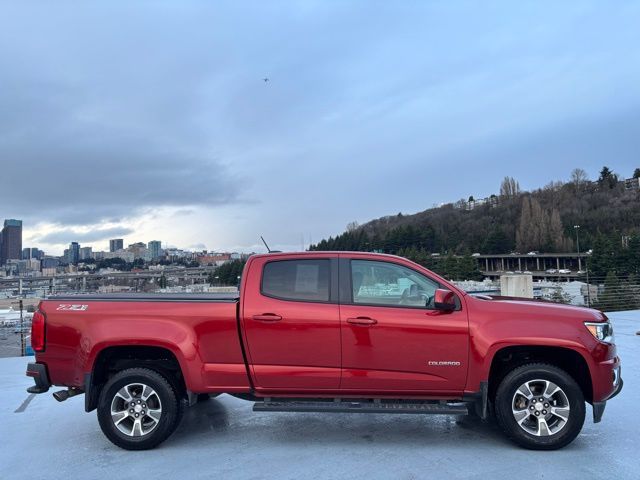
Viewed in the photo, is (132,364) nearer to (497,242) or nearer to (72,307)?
(72,307)

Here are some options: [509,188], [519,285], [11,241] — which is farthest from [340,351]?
[509,188]

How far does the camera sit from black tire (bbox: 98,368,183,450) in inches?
166

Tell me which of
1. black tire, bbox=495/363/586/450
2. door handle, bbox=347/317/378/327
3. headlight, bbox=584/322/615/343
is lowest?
black tire, bbox=495/363/586/450

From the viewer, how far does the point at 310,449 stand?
4176mm

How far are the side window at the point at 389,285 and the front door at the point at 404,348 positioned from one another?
0.16 feet

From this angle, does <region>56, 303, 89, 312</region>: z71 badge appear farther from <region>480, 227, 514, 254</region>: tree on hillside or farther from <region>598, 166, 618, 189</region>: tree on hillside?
<region>598, 166, 618, 189</region>: tree on hillside

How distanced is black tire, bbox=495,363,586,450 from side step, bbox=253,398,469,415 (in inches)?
13.9

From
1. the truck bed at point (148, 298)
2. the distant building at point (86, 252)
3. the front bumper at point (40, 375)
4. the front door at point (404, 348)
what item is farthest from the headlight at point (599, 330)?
the distant building at point (86, 252)

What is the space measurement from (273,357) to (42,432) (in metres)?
2.53

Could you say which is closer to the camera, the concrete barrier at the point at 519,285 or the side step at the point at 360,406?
the side step at the point at 360,406

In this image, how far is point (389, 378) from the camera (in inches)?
165

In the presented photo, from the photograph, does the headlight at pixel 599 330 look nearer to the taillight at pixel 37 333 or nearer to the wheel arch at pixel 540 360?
the wheel arch at pixel 540 360

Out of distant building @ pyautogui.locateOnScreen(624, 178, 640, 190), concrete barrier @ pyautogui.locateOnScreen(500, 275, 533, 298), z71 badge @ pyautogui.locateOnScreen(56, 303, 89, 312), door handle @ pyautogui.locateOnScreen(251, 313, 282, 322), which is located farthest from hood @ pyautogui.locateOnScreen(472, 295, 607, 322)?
distant building @ pyautogui.locateOnScreen(624, 178, 640, 190)

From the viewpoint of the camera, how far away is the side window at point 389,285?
14.2 feet
